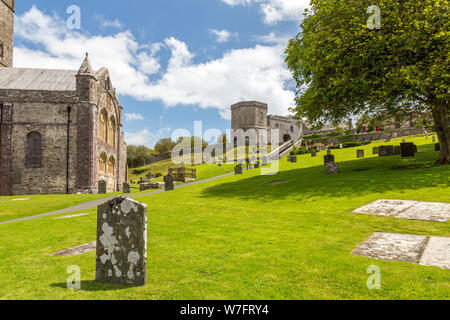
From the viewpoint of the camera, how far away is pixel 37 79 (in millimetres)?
31438

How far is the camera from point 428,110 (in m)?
15.8

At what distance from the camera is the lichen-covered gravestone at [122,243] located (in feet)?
12.9

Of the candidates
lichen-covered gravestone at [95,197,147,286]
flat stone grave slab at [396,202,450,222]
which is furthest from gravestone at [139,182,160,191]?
lichen-covered gravestone at [95,197,147,286]

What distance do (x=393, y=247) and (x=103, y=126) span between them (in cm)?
3229

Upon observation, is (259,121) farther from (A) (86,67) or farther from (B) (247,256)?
(B) (247,256)

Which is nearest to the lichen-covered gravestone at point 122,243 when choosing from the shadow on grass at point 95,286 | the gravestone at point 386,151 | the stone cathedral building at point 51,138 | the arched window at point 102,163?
the shadow on grass at point 95,286

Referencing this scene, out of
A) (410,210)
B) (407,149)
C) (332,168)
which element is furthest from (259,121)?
(410,210)

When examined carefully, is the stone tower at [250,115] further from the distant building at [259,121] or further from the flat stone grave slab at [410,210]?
the flat stone grave slab at [410,210]

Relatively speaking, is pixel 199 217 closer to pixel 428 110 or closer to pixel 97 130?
pixel 428 110

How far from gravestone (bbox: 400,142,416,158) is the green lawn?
34.5ft

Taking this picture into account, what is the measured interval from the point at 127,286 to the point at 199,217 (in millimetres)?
5051

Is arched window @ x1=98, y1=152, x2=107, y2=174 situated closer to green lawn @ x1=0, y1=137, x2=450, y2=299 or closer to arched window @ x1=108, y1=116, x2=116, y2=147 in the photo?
arched window @ x1=108, y1=116, x2=116, y2=147

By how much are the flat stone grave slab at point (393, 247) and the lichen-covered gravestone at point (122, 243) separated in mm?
3757

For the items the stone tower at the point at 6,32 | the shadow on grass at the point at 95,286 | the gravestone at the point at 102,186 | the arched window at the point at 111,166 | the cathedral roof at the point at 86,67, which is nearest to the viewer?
the shadow on grass at the point at 95,286
